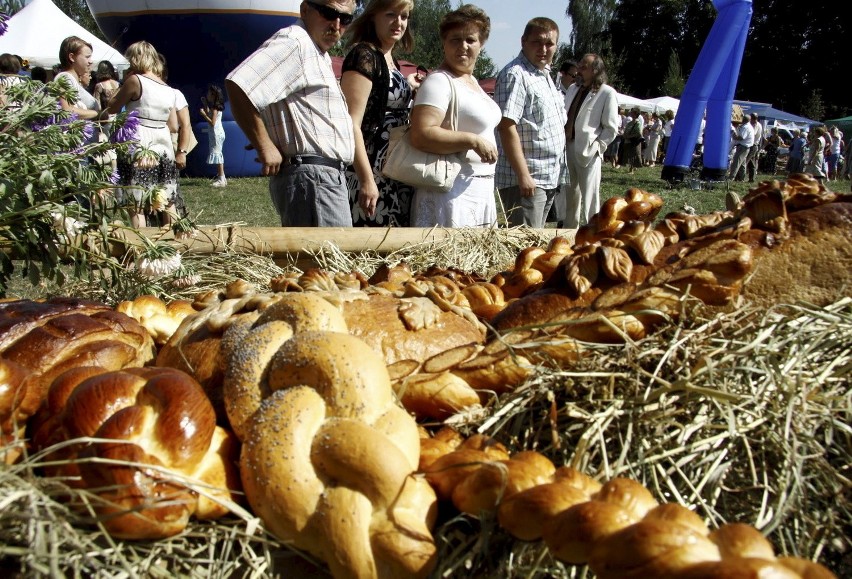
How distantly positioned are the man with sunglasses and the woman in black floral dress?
0.56 ft

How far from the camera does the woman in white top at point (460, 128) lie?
2.87 metres

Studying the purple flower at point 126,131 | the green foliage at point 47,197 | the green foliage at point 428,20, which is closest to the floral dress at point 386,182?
the purple flower at point 126,131

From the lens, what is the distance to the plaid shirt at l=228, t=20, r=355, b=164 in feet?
8.34

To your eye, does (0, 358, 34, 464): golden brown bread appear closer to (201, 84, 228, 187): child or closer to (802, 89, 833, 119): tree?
(201, 84, 228, 187): child

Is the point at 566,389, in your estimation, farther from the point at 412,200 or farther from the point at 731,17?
the point at 731,17

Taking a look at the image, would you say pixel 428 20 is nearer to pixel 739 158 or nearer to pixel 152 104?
pixel 739 158

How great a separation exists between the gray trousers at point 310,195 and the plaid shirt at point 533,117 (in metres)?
1.25

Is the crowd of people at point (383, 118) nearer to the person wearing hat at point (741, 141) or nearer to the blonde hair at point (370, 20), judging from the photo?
the blonde hair at point (370, 20)

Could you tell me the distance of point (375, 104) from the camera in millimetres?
3148

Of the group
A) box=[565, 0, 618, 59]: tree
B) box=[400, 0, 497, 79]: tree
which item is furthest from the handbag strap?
box=[565, 0, 618, 59]: tree

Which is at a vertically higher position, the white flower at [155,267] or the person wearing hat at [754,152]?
the person wearing hat at [754,152]

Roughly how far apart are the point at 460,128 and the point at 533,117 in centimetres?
92

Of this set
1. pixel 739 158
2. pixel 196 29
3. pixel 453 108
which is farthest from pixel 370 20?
pixel 739 158

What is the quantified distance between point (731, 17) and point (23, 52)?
490 inches
